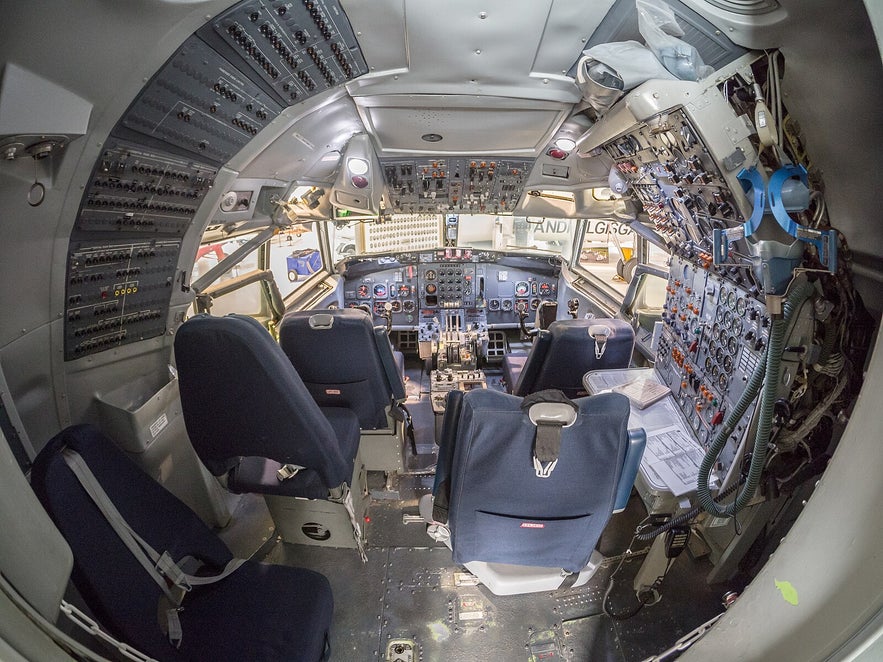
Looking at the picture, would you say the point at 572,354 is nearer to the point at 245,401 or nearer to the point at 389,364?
the point at 389,364

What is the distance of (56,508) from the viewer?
962 mm

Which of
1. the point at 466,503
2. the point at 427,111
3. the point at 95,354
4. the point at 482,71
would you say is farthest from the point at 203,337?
the point at 427,111

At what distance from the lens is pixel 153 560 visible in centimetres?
119

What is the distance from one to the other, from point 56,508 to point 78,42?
1205 mm

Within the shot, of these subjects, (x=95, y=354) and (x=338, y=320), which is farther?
(x=338, y=320)

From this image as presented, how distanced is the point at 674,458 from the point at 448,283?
3748mm

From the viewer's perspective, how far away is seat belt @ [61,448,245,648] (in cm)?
105

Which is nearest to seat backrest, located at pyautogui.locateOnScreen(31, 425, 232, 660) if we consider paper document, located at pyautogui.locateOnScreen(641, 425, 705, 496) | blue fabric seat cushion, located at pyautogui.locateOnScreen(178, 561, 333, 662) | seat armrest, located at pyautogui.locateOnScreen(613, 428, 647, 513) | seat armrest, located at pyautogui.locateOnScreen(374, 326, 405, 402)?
blue fabric seat cushion, located at pyautogui.locateOnScreen(178, 561, 333, 662)

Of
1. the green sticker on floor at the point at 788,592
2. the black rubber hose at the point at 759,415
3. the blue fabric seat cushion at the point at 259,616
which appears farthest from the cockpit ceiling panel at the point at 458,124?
the blue fabric seat cushion at the point at 259,616

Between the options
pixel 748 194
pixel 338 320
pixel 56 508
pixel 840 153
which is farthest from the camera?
pixel 338 320

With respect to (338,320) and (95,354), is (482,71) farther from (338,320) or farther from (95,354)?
(95,354)

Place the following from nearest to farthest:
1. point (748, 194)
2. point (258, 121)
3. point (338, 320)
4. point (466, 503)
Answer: point (466, 503) → point (748, 194) → point (258, 121) → point (338, 320)

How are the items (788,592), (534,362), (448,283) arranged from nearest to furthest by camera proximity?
(788,592) → (534,362) → (448,283)

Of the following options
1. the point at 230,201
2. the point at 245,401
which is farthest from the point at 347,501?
the point at 230,201
